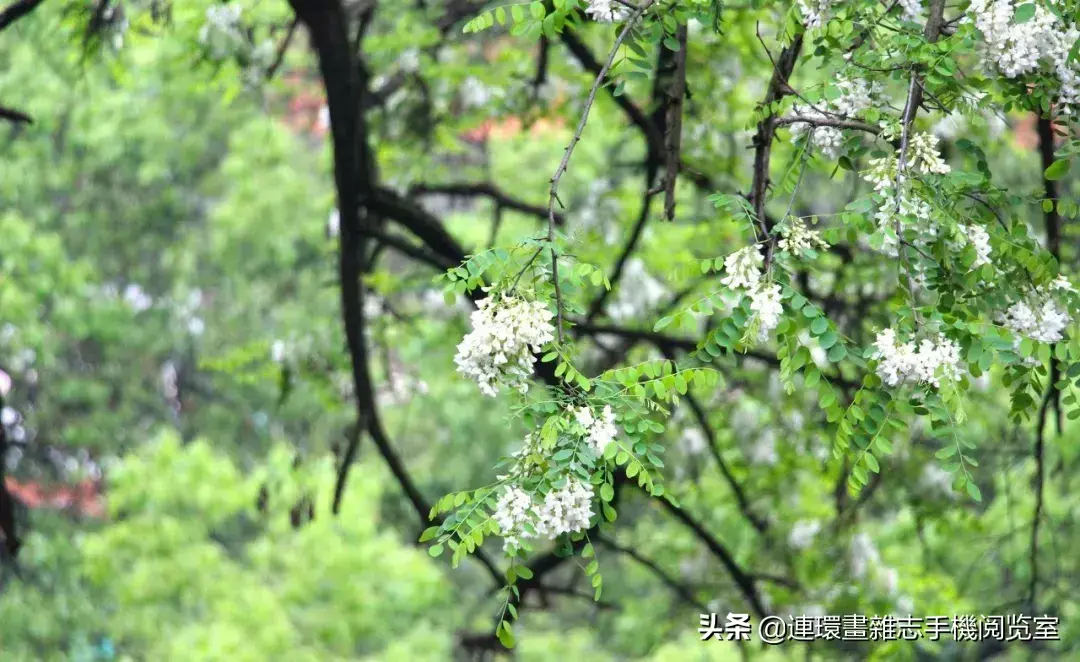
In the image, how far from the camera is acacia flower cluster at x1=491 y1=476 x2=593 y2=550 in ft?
6.20

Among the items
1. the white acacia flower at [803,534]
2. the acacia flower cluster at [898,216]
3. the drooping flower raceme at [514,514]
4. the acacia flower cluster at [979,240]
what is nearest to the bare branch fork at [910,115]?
the acacia flower cluster at [898,216]

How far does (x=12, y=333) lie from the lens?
37.8 ft

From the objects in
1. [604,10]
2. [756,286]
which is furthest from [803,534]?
[604,10]

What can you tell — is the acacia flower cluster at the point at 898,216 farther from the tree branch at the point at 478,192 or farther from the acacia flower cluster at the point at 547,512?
the tree branch at the point at 478,192

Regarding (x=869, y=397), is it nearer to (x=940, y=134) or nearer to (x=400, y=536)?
(x=940, y=134)

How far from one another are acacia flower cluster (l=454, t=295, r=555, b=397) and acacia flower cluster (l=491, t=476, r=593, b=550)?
18cm

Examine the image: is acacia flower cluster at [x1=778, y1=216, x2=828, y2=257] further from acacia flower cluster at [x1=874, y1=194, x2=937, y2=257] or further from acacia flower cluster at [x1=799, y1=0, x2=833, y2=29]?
acacia flower cluster at [x1=799, y1=0, x2=833, y2=29]

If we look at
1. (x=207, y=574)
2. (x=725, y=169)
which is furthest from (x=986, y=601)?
(x=207, y=574)

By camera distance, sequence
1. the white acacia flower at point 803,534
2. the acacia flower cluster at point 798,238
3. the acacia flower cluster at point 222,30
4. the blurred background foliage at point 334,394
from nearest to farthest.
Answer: the acacia flower cluster at point 798,238, the acacia flower cluster at point 222,30, the blurred background foliage at point 334,394, the white acacia flower at point 803,534

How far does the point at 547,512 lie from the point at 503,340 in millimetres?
267

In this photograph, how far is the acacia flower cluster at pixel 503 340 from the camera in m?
1.94

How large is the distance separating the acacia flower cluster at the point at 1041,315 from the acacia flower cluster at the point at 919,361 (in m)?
0.19

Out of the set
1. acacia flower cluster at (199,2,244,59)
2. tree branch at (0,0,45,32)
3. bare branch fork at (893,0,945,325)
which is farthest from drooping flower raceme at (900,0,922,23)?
acacia flower cluster at (199,2,244,59)

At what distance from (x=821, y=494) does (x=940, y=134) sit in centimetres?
268
